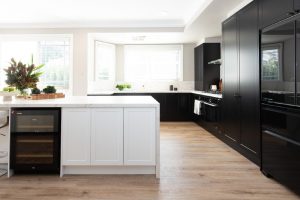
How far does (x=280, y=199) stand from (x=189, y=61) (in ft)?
19.2

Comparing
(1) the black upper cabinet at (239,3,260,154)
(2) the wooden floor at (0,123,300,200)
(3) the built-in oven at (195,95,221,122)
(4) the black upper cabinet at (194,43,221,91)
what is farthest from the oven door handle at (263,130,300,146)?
(4) the black upper cabinet at (194,43,221,91)

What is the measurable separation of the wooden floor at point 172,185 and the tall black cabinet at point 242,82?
1.25ft

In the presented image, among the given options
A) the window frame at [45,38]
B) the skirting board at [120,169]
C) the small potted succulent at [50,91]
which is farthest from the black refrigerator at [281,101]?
the window frame at [45,38]

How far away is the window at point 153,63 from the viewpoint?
7904 millimetres

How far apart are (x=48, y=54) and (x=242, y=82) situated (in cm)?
512

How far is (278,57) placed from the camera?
2639mm

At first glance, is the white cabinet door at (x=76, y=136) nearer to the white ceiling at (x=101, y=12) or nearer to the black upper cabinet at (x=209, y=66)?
the white ceiling at (x=101, y=12)

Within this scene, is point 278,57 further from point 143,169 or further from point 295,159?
point 143,169

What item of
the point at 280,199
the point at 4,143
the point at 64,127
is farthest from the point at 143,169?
the point at 4,143

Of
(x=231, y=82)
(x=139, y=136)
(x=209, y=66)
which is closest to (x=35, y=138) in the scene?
(x=139, y=136)

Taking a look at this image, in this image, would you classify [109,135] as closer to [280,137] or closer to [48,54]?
[280,137]

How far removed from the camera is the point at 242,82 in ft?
12.1

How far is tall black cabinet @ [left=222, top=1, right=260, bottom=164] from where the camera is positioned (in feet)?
10.8

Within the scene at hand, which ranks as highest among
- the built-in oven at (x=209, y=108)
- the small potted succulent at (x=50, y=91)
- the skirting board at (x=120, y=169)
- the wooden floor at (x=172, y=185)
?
the small potted succulent at (x=50, y=91)
